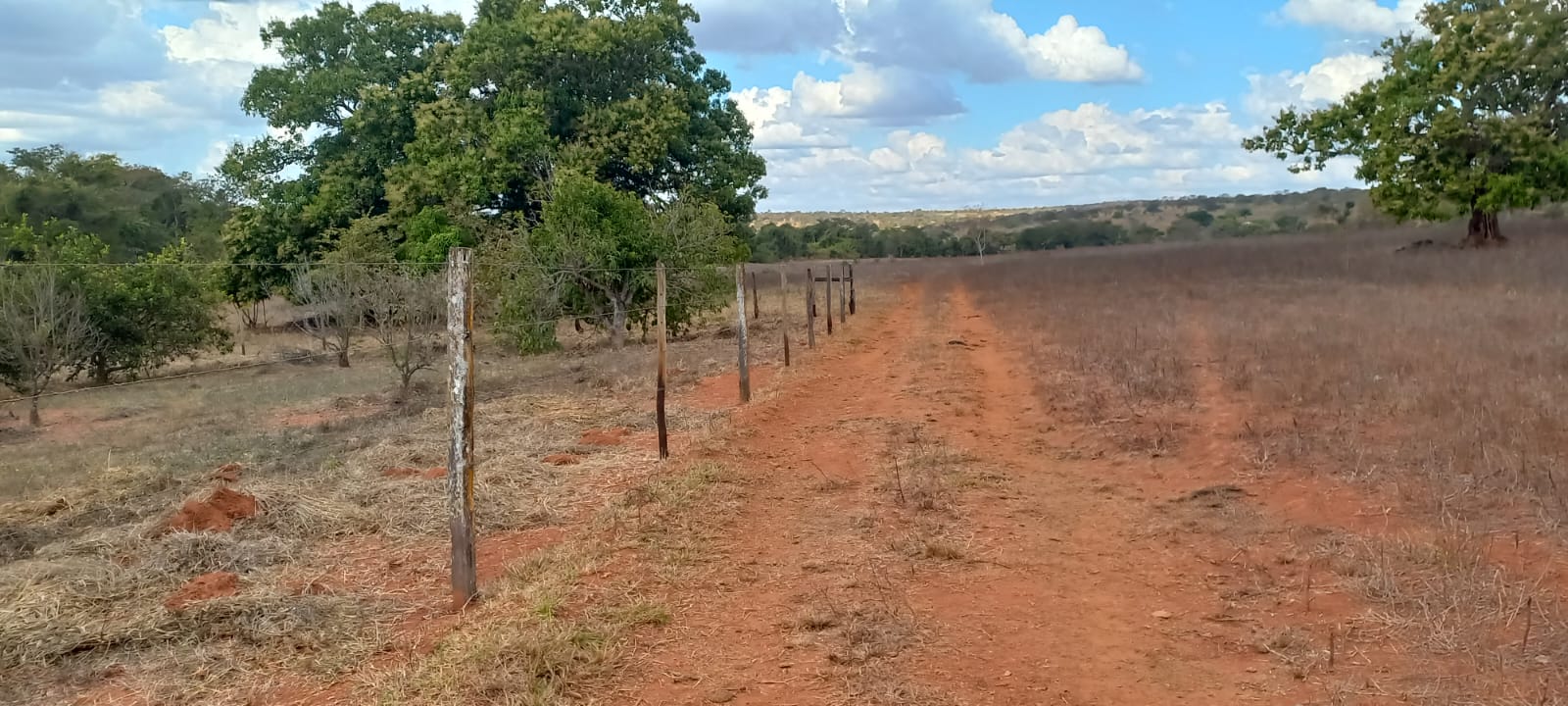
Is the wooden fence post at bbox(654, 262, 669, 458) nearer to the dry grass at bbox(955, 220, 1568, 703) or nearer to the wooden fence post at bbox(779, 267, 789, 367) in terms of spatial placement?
the dry grass at bbox(955, 220, 1568, 703)

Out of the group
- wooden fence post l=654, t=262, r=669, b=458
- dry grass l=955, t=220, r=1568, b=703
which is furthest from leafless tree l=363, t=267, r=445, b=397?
dry grass l=955, t=220, r=1568, b=703

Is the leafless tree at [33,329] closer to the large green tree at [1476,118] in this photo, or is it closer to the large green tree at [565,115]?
the large green tree at [565,115]

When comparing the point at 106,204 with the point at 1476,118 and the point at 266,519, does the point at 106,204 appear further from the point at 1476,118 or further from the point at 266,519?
the point at 1476,118

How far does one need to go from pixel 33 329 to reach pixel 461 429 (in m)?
12.4

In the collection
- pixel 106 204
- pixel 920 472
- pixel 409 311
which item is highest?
pixel 106 204

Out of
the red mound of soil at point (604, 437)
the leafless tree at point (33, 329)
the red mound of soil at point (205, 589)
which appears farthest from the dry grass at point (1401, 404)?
the leafless tree at point (33, 329)

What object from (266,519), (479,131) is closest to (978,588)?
(266,519)

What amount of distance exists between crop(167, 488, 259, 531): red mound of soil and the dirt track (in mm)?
3330

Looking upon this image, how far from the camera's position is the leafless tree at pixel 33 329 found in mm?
13938

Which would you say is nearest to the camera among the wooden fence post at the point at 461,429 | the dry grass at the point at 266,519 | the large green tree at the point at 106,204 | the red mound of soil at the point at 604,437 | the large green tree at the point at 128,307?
the dry grass at the point at 266,519

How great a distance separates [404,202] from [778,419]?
16749mm

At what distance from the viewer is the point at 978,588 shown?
218 inches

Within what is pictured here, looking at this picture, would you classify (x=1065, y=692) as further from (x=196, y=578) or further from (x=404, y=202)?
(x=404, y=202)

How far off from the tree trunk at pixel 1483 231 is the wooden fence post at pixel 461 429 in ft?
98.2
